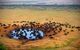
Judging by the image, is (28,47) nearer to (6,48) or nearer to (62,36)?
(6,48)

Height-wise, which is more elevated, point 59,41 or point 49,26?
point 49,26

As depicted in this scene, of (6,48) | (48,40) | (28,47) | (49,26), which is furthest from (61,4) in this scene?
(6,48)

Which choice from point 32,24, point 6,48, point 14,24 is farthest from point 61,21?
point 6,48

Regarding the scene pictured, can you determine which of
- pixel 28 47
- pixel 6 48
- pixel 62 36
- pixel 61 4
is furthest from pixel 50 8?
pixel 6 48

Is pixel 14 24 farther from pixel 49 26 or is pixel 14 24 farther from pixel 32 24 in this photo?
pixel 49 26

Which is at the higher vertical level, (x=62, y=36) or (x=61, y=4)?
(x=61, y=4)

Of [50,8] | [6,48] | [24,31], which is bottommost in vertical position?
[6,48]

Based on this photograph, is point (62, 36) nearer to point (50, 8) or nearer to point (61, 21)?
point (61, 21)
